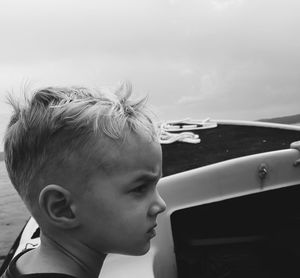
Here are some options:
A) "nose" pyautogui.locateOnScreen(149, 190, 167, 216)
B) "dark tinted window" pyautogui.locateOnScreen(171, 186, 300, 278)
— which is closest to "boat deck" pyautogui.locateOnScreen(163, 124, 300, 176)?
"dark tinted window" pyautogui.locateOnScreen(171, 186, 300, 278)

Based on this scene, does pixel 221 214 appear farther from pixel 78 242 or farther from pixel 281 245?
pixel 78 242

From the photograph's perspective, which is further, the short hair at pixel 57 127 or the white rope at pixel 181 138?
the white rope at pixel 181 138

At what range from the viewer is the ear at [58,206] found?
1125mm

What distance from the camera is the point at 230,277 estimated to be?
2.61m

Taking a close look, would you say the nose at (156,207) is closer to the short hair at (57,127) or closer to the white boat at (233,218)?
the short hair at (57,127)

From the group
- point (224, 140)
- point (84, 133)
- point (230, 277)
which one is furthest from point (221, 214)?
point (84, 133)

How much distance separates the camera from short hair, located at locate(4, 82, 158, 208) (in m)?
1.11

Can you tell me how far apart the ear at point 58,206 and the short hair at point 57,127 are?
36 mm

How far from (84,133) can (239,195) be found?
173cm

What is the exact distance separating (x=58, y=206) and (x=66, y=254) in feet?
0.53

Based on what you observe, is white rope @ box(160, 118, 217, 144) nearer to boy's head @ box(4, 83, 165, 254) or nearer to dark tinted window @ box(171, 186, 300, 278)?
dark tinted window @ box(171, 186, 300, 278)

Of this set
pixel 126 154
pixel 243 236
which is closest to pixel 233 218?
pixel 243 236

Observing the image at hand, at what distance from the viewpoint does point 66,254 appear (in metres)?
1.23

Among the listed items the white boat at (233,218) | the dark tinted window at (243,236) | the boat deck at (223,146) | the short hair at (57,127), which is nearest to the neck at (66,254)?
the short hair at (57,127)
